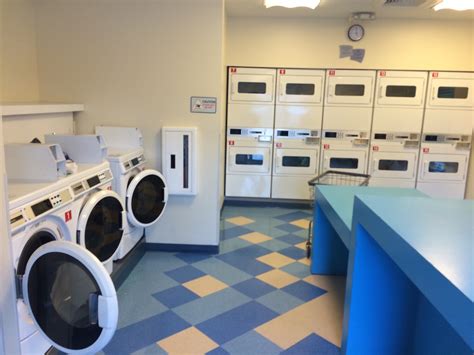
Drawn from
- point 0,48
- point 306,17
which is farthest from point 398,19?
point 0,48

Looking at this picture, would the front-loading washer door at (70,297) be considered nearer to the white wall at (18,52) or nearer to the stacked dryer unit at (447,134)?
the white wall at (18,52)

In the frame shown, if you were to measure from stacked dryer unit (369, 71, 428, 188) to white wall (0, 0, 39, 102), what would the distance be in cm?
405

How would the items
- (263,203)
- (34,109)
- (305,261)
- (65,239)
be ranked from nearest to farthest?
(65,239) → (34,109) → (305,261) → (263,203)

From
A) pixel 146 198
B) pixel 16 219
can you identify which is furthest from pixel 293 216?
pixel 16 219

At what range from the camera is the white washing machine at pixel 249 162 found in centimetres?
512

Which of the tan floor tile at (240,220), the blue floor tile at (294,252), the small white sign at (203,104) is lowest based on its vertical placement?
the blue floor tile at (294,252)

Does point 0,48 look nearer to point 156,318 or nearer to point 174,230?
point 174,230

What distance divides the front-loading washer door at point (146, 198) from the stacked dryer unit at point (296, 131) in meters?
2.21

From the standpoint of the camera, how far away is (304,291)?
2979 millimetres

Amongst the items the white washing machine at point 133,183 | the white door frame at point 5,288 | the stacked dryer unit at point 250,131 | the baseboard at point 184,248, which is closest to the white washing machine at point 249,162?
the stacked dryer unit at point 250,131

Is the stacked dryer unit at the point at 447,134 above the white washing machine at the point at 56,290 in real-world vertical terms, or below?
above

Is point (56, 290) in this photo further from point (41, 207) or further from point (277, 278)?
point (277, 278)

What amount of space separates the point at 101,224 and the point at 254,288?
4.31 feet

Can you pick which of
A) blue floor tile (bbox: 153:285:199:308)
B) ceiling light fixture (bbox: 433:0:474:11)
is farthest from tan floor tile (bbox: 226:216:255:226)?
ceiling light fixture (bbox: 433:0:474:11)
